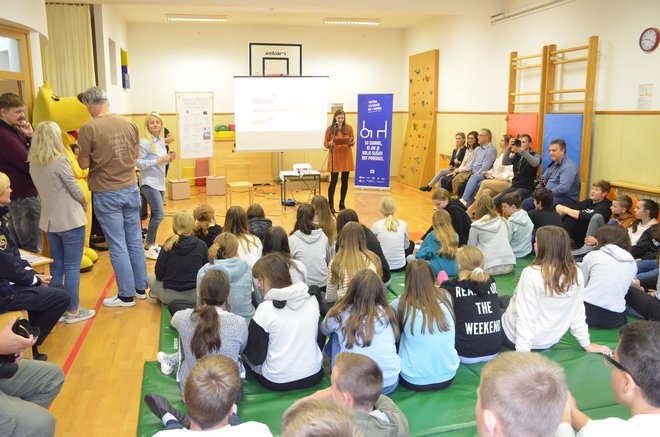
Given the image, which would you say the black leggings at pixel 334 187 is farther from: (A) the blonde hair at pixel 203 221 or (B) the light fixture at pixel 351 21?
(B) the light fixture at pixel 351 21

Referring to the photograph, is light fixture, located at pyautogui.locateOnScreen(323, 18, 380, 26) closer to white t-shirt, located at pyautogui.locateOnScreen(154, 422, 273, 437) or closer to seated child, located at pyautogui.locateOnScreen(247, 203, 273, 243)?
seated child, located at pyautogui.locateOnScreen(247, 203, 273, 243)

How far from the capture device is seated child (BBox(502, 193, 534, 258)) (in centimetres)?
543

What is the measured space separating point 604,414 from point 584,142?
4.70 metres

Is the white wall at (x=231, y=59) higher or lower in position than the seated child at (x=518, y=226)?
higher

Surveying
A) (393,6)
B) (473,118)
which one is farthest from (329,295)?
(473,118)

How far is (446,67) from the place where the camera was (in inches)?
407

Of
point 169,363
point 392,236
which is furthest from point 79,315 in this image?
point 392,236

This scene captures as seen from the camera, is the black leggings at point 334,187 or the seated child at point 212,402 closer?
the seated child at point 212,402

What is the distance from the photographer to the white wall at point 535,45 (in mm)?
6094

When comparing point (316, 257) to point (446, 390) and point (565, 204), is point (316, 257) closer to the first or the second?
point (446, 390)

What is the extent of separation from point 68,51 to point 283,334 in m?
5.94

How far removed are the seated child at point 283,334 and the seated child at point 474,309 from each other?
831 millimetres

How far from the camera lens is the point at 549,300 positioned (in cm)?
325

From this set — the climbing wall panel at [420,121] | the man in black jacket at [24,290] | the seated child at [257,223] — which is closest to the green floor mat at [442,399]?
the man in black jacket at [24,290]
